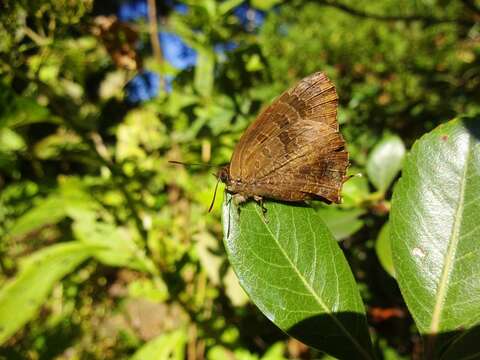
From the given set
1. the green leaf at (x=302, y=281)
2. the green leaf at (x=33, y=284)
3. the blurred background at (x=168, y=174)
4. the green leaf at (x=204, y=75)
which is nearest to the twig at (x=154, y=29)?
the blurred background at (x=168, y=174)

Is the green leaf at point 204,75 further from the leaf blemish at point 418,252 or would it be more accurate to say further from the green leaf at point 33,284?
the leaf blemish at point 418,252

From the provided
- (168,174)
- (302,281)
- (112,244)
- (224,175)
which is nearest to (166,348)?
(112,244)

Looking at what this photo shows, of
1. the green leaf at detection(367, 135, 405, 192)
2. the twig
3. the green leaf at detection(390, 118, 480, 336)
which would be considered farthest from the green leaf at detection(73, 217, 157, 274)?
the green leaf at detection(390, 118, 480, 336)

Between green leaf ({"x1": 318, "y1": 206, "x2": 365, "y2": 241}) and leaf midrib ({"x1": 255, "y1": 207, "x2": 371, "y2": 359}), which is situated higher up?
leaf midrib ({"x1": 255, "y1": 207, "x2": 371, "y2": 359})

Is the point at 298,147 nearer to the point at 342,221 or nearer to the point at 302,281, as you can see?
the point at 342,221

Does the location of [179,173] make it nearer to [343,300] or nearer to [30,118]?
[30,118]

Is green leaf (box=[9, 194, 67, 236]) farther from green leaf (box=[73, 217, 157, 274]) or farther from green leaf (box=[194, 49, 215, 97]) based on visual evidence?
green leaf (box=[194, 49, 215, 97])
